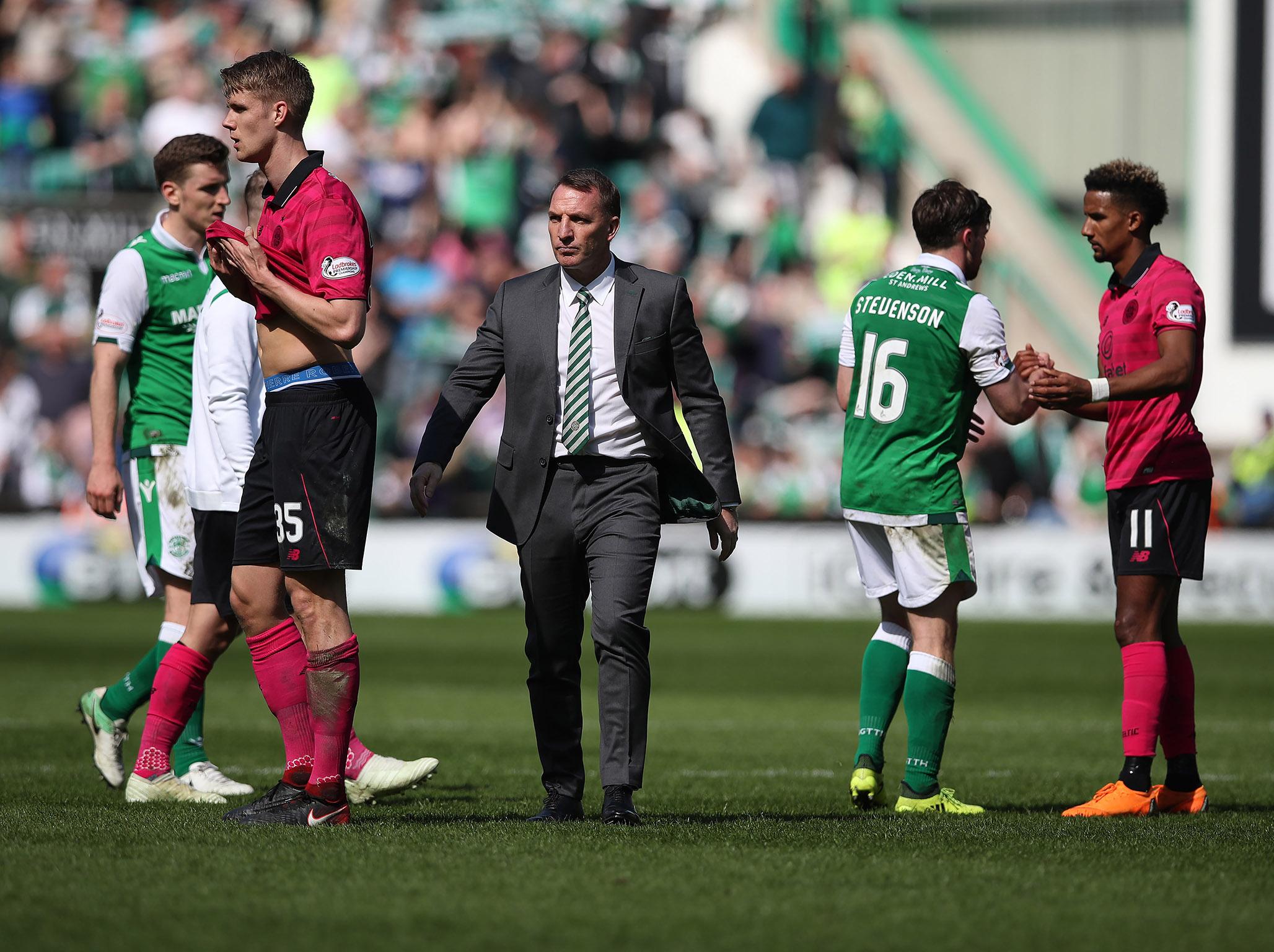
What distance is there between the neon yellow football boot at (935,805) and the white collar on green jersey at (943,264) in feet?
6.24

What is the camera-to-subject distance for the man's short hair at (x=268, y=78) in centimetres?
593

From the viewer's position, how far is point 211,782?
24.1 ft

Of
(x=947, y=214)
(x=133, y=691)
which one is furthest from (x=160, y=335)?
(x=947, y=214)

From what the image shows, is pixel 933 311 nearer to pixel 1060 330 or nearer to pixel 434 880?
pixel 434 880

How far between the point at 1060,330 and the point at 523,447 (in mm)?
17615

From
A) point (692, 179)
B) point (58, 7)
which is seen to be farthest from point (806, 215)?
point (58, 7)

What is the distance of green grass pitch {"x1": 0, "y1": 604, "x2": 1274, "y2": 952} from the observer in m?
4.53

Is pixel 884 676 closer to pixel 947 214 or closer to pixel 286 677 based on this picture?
pixel 947 214

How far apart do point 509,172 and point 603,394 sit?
56.0 ft

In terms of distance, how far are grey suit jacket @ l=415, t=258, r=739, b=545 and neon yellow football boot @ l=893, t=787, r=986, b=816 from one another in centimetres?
133

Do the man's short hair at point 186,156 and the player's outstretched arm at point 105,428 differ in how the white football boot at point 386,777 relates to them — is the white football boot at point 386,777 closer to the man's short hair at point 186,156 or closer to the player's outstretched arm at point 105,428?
the player's outstretched arm at point 105,428

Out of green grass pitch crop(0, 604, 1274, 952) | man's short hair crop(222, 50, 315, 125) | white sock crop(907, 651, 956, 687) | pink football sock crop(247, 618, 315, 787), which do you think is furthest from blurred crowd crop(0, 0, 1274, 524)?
man's short hair crop(222, 50, 315, 125)

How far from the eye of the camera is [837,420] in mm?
20188

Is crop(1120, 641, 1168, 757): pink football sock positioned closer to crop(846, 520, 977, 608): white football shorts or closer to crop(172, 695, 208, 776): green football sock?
crop(846, 520, 977, 608): white football shorts
